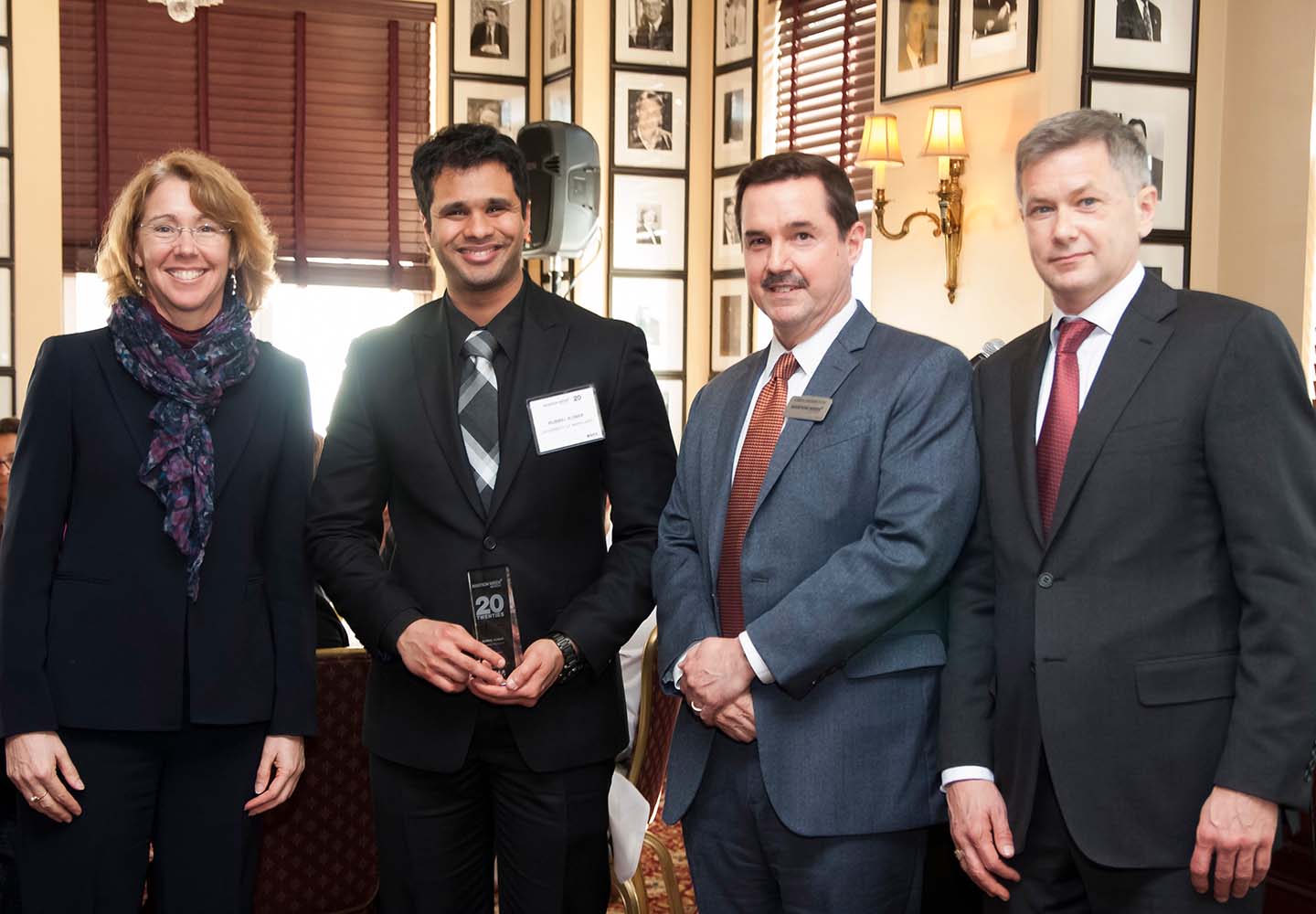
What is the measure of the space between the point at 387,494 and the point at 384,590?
229mm

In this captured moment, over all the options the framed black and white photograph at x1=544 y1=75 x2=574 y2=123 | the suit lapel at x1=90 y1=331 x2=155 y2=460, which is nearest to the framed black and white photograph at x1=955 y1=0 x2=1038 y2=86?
the framed black and white photograph at x1=544 y1=75 x2=574 y2=123

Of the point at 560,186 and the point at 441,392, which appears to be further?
the point at 560,186

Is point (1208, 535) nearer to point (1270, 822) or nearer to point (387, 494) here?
point (1270, 822)

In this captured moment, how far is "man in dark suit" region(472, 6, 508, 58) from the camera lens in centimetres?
728

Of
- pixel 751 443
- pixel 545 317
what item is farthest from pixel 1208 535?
pixel 545 317

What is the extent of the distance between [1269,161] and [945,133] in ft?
3.89

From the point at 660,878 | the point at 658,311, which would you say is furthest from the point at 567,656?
the point at 658,311

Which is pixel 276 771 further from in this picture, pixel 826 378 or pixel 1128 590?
pixel 1128 590

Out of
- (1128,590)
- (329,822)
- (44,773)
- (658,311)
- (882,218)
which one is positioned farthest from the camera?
(658,311)

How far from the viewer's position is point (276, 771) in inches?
86.2

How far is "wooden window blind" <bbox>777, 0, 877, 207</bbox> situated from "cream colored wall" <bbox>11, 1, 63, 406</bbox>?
11.2 ft

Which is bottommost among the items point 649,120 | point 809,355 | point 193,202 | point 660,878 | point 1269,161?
point 660,878

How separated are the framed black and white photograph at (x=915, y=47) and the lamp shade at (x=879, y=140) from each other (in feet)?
0.69

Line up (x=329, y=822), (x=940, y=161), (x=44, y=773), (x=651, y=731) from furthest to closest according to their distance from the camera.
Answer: (x=940, y=161) < (x=651, y=731) < (x=329, y=822) < (x=44, y=773)
